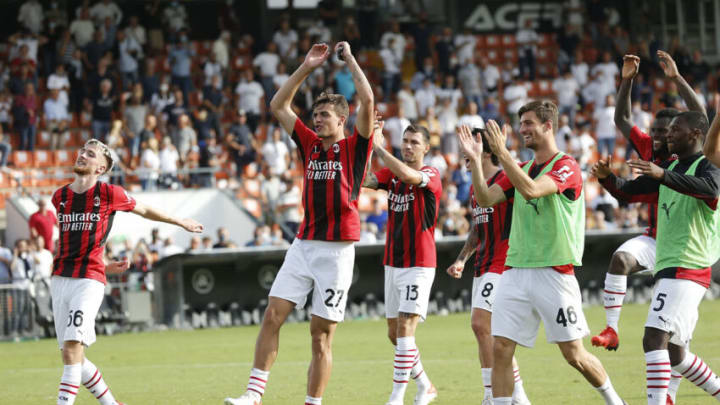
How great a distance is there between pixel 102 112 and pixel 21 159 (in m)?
1.93

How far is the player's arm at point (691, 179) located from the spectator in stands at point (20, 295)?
509 inches

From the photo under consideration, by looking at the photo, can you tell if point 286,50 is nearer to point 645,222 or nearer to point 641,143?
point 645,222

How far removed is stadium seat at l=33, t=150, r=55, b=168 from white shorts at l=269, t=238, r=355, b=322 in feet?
54.8

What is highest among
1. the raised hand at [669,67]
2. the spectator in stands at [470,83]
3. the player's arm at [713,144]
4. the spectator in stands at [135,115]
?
the spectator in stands at [470,83]

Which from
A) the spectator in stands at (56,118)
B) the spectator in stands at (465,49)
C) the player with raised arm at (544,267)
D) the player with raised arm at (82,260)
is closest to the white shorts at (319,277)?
the player with raised arm at (82,260)

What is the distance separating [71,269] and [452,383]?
13.5 ft

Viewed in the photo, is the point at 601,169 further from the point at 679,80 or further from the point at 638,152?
the point at 638,152

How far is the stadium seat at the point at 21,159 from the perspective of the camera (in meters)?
23.7

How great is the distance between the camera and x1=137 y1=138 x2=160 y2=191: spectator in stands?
74.9ft

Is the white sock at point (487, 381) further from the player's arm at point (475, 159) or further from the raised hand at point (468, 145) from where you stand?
the raised hand at point (468, 145)

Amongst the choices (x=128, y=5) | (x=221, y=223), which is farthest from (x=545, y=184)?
(x=128, y=5)

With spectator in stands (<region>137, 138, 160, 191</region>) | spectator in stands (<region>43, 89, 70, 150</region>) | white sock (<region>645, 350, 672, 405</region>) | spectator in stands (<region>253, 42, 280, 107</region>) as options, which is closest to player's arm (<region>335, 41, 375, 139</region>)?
white sock (<region>645, 350, 672, 405</region>)

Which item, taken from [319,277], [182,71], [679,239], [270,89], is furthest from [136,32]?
[679,239]

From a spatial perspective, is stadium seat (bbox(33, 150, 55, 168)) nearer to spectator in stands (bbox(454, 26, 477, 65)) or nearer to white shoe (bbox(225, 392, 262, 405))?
spectator in stands (bbox(454, 26, 477, 65))
